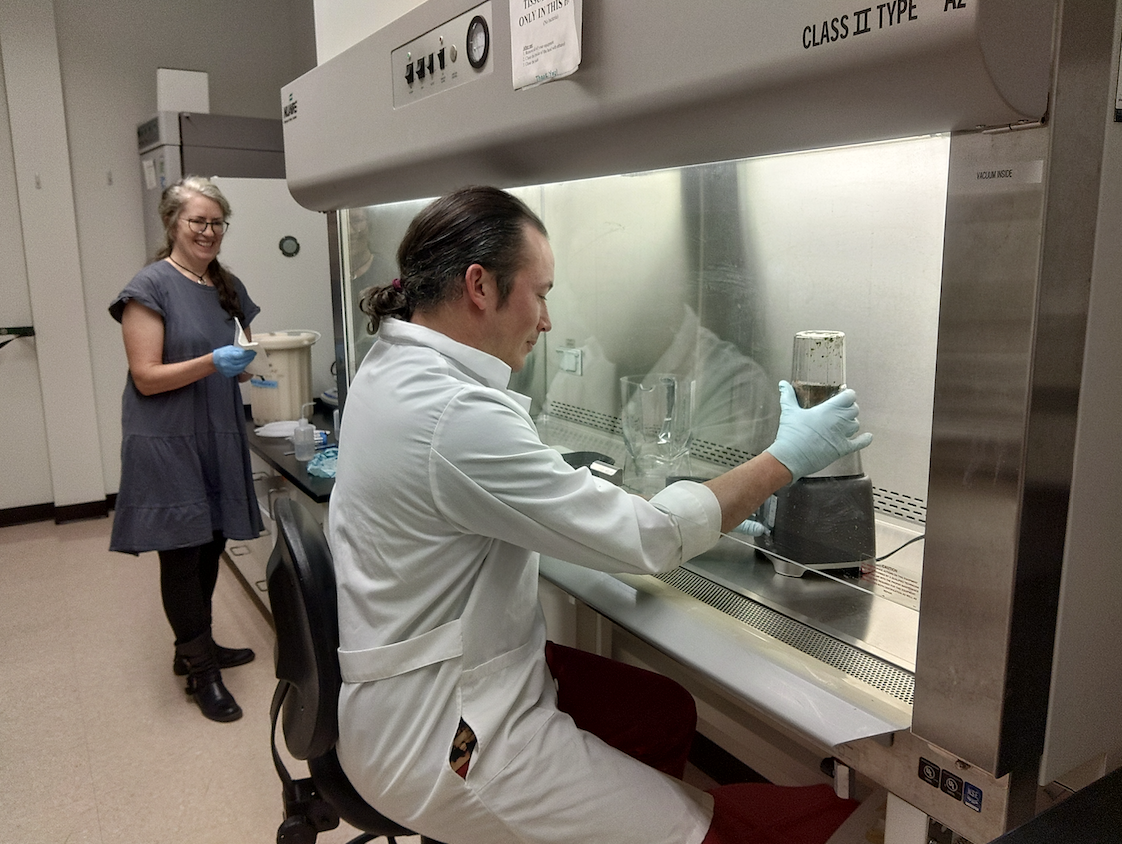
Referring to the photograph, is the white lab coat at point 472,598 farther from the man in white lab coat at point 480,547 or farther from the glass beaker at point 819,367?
the glass beaker at point 819,367

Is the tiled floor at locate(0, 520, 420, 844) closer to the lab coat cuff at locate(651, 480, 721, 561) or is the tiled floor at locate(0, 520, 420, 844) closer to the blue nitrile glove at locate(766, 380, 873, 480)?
the lab coat cuff at locate(651, 480, 721, 561)

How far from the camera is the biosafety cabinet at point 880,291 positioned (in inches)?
24.9

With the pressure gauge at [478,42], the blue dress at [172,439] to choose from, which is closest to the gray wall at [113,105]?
the blue dress at [172,439]

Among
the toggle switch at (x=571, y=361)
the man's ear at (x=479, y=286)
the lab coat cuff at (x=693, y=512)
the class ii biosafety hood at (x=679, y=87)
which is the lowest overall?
the lab coat cuff at (x=693, y=512)

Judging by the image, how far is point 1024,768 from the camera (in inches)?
28.6

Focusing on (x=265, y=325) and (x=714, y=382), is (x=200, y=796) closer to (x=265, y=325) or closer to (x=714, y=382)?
(x=714, y=382)

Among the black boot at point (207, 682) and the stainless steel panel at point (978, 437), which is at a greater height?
the stainless steel panel at point (978, 437)

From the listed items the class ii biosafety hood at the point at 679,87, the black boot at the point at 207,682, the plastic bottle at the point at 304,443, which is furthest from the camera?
the plastic bottle at the point at 304,443

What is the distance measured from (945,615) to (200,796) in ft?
6.17

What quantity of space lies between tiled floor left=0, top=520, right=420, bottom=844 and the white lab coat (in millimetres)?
992

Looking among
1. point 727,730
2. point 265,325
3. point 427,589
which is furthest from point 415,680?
point 265,325

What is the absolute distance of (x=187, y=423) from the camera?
7.40ft

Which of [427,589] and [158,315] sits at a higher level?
[158,315]

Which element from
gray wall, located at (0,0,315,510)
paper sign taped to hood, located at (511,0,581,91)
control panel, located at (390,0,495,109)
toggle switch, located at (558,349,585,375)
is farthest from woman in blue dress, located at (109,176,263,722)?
gray wall, located at (0,0,315,510)
